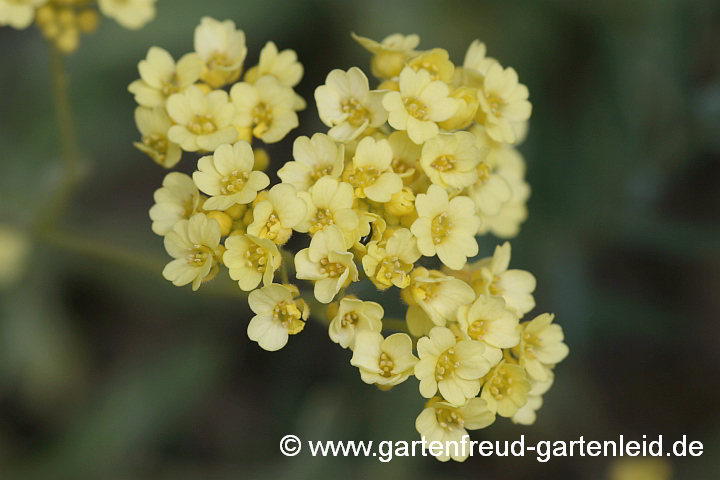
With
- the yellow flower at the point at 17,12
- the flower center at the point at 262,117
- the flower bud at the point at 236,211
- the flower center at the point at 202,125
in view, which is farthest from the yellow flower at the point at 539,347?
the yellow flower at the point at 17,12

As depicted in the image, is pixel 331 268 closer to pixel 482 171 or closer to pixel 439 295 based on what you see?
pixel 439 295

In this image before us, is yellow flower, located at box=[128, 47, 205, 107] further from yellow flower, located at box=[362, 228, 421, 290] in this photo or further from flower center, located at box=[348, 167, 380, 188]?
yellow flower, located at box=[362, 228, 421, 290]

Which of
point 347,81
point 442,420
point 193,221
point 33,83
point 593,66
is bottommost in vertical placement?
point 33,83

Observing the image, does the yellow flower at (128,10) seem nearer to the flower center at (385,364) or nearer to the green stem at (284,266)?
the green stem at (284,266)

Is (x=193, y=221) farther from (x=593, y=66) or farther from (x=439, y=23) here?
(x=593, y=66)

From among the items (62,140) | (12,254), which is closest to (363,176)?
(62,140)

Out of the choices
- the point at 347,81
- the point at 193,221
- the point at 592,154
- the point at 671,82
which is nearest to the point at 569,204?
the point at 592,154
